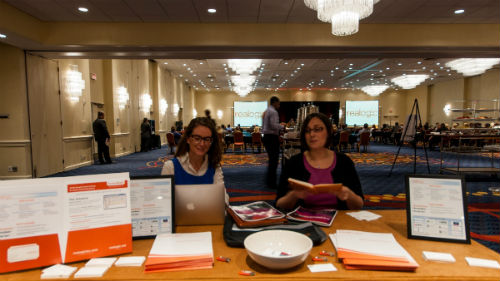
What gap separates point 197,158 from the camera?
1963 mm

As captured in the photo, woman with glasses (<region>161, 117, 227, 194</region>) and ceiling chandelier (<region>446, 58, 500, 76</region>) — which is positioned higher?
ceiling chandelier (<region>446, 58, 500, 76</region>)

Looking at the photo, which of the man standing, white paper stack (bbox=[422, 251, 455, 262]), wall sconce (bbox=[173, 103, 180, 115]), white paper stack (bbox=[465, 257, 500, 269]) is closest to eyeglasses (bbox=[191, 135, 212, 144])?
white paper stack (bbox=[422, 251, 455, 262])

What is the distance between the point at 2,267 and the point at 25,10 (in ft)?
20.8

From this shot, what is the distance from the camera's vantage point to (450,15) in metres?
6.13

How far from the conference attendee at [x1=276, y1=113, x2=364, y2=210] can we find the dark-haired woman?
19.7 inches

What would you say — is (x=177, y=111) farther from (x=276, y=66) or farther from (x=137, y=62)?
(x=276, y=66)

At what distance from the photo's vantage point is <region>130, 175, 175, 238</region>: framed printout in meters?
1.19

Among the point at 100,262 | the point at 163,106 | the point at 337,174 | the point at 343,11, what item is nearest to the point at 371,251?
the point at 337,174

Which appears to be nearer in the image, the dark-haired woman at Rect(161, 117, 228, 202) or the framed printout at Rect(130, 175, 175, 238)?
the framed printout at Rect(130, 175, 175, 238)

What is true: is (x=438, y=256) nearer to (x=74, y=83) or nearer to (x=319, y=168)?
(x=319, y=168)

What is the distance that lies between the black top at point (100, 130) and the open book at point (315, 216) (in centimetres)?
748

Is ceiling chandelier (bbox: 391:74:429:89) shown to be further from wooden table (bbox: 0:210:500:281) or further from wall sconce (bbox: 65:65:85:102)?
wooden table (bbox: 0:210:500:281)

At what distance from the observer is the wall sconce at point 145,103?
11.5 meters

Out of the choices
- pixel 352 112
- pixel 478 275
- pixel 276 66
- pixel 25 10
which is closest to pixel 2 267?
pixel 478 275
